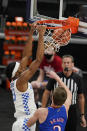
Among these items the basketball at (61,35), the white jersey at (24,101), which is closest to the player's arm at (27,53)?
the white jersey at (24,101)

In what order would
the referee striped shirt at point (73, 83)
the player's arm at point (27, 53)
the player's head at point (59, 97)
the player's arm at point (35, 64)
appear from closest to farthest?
the player's head at point (59, 97) < the player's arm at point (35, 64) < the player's arm at point (27, 53) < the referee striped shirt at point (73, 83)

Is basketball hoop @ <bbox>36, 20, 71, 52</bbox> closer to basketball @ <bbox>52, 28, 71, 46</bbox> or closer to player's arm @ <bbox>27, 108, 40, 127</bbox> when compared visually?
basketball @ <bbox>52, 28, 71, 46</bbox>

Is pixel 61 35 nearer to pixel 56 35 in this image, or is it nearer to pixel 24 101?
pixel 56 35

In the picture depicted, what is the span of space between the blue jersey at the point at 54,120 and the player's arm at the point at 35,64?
58 centimetres

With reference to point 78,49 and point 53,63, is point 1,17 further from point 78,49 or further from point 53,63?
point 53,63

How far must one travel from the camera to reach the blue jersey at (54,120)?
478 cm

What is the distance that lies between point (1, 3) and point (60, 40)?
26.7 ft

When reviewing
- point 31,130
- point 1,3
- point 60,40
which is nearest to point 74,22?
point 60,40

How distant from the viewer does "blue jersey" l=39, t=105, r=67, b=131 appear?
4777 mm

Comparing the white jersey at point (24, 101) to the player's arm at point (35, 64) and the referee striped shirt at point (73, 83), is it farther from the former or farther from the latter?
the referee striped shirt at point (73, 83)

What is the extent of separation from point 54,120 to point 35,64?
75cm

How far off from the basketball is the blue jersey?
1.61m

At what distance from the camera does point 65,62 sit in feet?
22.1

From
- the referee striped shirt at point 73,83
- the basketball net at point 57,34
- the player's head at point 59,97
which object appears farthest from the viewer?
the referee striped shirt at point 73,83
